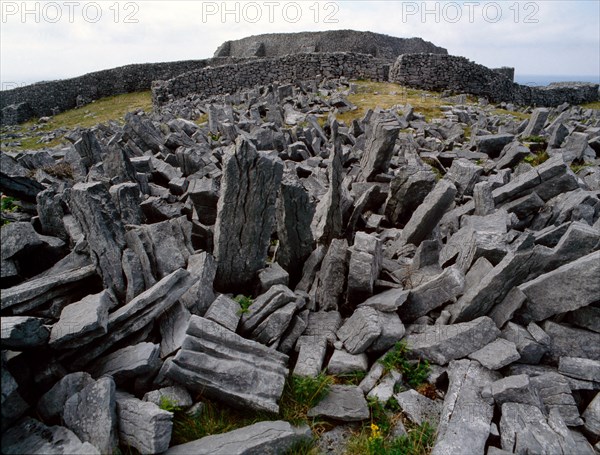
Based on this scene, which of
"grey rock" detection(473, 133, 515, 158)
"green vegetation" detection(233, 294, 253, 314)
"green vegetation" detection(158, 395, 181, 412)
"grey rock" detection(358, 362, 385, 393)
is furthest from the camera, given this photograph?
"grey rock" detection(473, 133, 515, 158)

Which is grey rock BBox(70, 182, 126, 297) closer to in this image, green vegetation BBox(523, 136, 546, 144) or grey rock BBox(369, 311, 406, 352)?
grey rock BBox(369, 311, 406, 352)

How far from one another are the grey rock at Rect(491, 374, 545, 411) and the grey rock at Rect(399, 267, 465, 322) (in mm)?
1153

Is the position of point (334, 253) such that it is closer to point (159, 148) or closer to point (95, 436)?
point (95, 436)

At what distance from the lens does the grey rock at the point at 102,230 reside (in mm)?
4285

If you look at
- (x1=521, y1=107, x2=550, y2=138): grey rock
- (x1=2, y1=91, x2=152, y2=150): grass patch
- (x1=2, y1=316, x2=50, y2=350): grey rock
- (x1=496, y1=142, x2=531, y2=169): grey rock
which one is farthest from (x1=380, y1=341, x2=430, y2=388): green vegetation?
(x1=2, y1=91, x2=152, y2=150): grass patch

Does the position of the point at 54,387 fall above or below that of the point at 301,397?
above

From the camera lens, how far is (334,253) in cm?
501

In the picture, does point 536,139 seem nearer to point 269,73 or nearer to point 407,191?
point 407,191

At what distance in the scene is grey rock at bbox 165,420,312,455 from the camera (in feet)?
10.4

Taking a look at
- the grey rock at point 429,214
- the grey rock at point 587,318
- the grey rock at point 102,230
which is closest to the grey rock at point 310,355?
the grey rock at point 102,230

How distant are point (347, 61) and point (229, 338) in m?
24.8

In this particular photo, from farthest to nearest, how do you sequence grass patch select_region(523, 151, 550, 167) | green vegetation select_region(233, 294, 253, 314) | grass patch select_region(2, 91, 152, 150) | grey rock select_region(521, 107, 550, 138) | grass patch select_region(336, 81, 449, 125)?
grass patch select_region(2, 91, 152, 150), grass patch select_region(336, 81, 449, 125), grey rock select_region(521, 107, 550, 138), grass patch select_region(523, 151, 550, 167), green vegetation select_region(233, 294, 253, 314)

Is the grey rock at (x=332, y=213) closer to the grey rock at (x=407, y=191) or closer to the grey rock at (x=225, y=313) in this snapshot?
the grey rock at (x=407, y=191)

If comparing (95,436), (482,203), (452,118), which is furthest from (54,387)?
(452,118)
